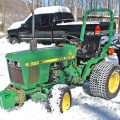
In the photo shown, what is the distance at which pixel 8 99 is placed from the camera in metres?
5.38

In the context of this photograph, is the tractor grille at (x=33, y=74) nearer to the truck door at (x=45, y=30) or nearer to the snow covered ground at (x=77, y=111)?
the snow covered ground at (x=77, y=111)

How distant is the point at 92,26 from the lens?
Result: 1559 centimetres

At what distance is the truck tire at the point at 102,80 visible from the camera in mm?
6381

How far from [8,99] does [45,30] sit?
1221cm

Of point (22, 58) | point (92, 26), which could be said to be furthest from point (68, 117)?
point (92, 26)

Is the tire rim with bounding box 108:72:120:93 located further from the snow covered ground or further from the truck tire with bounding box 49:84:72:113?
the truck tire with bounding box 49:84:72:113

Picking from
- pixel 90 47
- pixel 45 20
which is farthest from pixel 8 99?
pixel 45 20

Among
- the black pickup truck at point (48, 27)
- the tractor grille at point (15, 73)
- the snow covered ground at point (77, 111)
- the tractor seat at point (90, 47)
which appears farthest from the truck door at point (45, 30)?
the tractor grille at point (15, 73)

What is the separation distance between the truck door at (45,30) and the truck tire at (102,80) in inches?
423

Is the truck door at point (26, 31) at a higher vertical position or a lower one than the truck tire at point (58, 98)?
higher

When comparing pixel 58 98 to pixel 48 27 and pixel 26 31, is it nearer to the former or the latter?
pixel 48 27

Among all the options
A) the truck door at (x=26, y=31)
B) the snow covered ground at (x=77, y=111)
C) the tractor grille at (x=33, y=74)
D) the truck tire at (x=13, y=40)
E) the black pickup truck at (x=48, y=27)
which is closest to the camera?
the snow covered ground at (x=77, y=111)

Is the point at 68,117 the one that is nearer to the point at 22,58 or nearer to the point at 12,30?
the point at 22,58

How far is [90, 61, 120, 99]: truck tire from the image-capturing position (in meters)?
6.38
